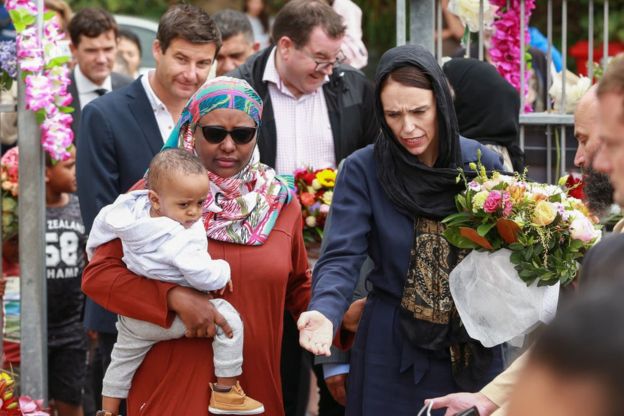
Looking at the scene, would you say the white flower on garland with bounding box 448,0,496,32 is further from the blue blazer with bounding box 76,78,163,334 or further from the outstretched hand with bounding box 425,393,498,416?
the outstretched hand with bounding box 425,393,498,416

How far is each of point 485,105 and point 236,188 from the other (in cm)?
164

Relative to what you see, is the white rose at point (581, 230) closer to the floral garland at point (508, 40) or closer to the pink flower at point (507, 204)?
the pink flower at point (507, 204)

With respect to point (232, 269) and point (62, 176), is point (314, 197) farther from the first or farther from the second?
point (62, 176)

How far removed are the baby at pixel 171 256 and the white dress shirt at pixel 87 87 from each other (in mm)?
3257

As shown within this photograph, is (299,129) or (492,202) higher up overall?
(299,129)

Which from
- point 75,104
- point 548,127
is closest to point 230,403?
point 548,127

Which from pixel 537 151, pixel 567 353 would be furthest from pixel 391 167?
pixel 567 353

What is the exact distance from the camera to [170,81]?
5.07 metres

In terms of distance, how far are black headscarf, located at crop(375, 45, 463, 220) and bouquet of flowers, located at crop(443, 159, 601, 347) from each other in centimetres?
7

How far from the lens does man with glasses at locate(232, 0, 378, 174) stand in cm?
550

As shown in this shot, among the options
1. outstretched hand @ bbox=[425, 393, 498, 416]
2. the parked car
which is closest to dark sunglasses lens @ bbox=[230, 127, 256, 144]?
outstretched hand @ bbox=[425, 393, 498, 416]

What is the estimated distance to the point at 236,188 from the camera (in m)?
4.21

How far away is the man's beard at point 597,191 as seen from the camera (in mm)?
4035

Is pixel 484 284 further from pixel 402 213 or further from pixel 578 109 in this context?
pixel 578 109
